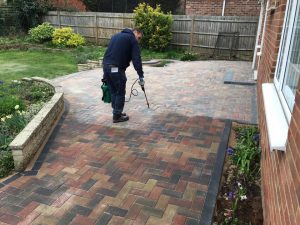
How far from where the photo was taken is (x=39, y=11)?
18.2 m

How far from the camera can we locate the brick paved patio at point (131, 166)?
3.11 m

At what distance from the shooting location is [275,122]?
8.33 ft

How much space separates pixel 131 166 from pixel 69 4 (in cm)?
1972

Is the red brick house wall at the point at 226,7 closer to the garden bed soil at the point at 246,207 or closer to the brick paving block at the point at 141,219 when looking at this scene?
the garden bed soil at the point at 246,207

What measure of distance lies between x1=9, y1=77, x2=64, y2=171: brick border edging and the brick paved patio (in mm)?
137

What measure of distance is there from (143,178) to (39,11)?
1764 cm

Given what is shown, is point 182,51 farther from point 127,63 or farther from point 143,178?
point 143,178

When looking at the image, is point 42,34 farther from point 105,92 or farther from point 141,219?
point 141,219

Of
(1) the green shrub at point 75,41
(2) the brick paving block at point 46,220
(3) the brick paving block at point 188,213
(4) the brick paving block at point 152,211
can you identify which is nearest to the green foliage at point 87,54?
(1) the green shrub at point 75,41

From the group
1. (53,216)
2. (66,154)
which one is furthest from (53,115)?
(53,216)

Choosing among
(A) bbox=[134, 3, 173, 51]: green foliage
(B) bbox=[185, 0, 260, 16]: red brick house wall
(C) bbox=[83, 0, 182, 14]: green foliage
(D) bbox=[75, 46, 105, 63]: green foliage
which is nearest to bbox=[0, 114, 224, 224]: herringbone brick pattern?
(D) bbox=[75, 46, 105, 63]: green foliage

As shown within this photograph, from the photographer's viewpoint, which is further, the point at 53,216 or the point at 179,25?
the point at 179,25

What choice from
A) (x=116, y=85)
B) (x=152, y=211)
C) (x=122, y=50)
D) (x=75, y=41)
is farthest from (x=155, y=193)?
(x=75, y=41)

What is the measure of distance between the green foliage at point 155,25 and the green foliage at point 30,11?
24.5 ft
